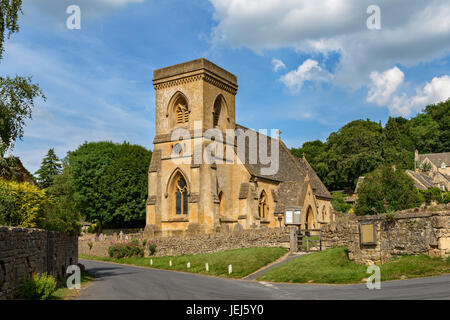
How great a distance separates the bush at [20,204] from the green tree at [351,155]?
71079 mm

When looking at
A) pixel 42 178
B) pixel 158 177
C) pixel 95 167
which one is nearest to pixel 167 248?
pixel 158 177

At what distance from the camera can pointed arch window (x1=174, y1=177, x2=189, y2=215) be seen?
40375 mm

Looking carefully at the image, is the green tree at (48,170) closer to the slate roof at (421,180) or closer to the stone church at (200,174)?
the stone church at (200,174)

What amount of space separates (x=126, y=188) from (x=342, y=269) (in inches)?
1615

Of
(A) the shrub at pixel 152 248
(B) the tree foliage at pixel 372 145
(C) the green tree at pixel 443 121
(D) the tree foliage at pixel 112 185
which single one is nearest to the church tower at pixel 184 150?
(A) the shrub at pixel 152 248

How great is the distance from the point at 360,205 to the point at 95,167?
3557 cm

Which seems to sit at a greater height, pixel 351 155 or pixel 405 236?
pixel 351 155

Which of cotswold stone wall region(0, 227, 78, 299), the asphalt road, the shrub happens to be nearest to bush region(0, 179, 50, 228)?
cotswold stone wall region(0, 227, 78, 299)

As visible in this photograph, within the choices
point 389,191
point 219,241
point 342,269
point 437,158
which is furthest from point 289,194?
point 437,158

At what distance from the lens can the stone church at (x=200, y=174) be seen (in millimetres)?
38719

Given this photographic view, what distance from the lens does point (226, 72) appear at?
1737 inches

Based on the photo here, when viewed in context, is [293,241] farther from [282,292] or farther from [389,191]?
[282,292]

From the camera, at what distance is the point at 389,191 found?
35.4m
